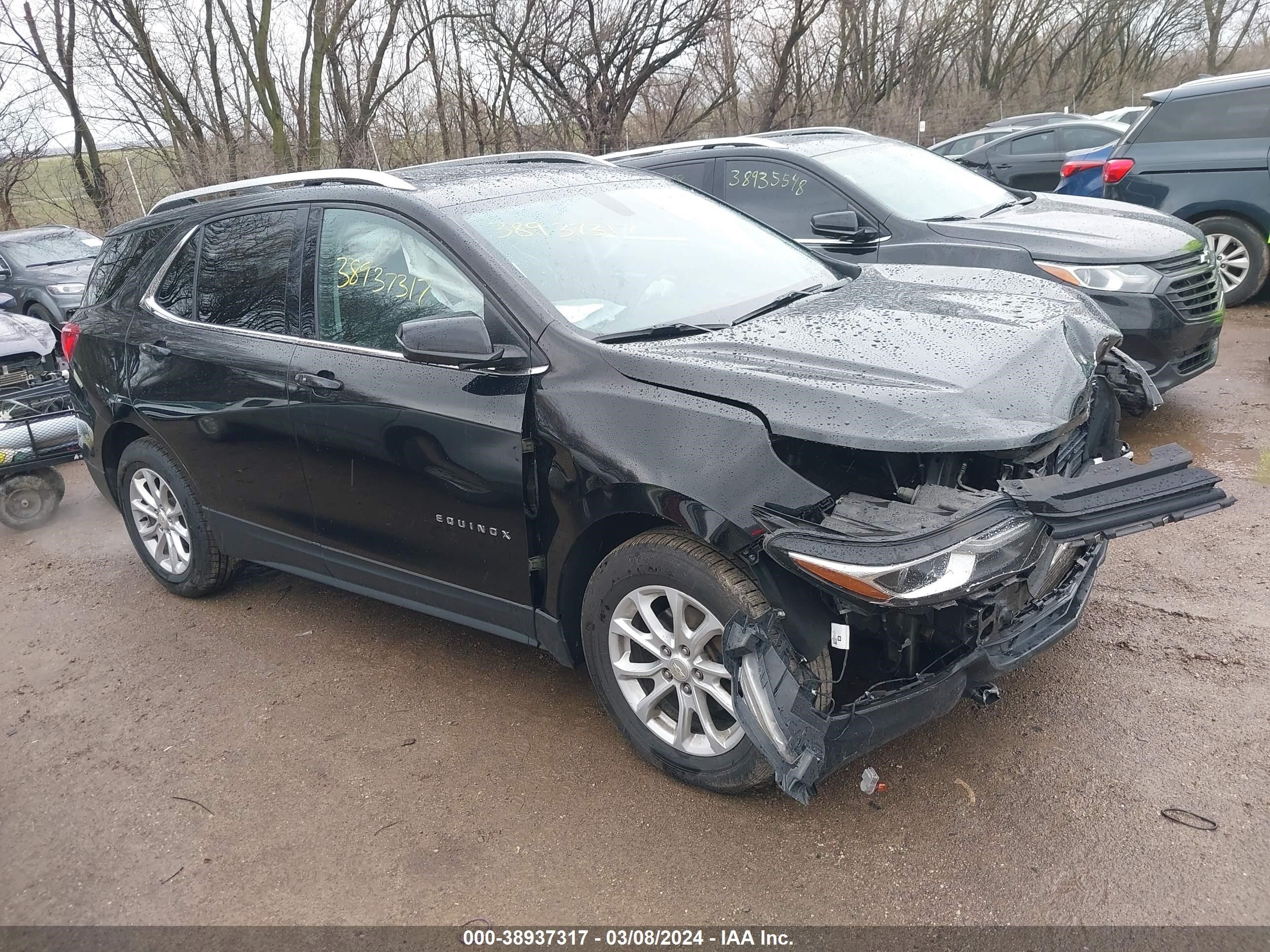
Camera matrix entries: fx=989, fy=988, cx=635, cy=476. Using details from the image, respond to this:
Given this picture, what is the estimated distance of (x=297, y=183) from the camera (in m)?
4.20

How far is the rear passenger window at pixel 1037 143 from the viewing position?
1420 cm

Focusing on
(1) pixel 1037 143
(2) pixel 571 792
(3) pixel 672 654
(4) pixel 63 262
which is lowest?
(2) pixel 571 792

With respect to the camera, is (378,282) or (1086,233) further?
(1086,233)

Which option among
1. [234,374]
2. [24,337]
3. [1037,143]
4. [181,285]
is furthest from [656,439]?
[1037,143]

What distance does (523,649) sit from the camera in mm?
4160

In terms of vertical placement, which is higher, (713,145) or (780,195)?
(713,145)

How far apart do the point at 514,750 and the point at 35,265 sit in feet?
41.4

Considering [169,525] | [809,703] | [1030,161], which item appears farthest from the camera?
[1030,161]

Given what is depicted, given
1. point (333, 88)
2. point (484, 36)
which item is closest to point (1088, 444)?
point (484, 36)

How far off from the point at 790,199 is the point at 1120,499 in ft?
14.3

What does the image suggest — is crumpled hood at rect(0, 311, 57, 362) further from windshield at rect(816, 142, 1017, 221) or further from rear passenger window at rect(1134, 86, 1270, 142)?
rear passenger window at rect(1134, 86, 1270, 142)

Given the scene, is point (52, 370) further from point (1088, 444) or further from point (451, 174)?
point (1088, 444)

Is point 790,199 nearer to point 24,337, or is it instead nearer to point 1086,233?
point 1086,233

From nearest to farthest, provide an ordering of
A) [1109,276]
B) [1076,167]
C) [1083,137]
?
[1109,276], [1076,167], [1083,137]
